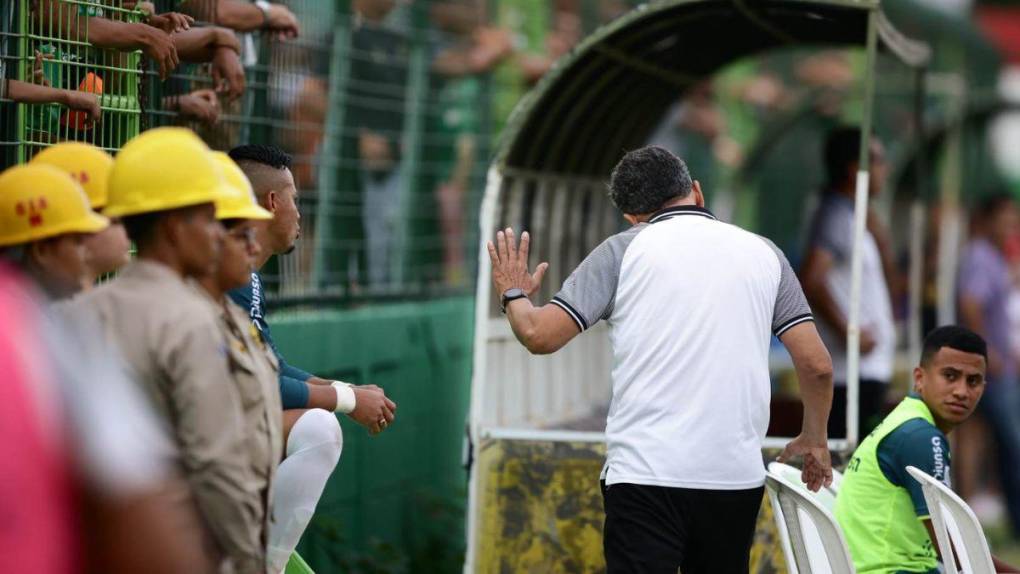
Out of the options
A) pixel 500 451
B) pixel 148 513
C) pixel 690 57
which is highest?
pixel 690 57

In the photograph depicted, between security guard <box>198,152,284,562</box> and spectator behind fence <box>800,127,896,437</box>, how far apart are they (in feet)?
16.2

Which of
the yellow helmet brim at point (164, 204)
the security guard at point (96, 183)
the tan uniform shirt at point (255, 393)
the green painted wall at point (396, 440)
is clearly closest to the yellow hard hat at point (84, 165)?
the security guard at point (96, 183)

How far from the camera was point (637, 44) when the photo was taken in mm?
8234

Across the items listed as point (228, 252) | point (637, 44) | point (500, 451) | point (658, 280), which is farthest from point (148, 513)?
point (637, 44)

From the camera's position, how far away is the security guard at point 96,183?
13.8 feet

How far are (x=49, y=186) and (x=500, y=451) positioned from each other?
3527 millimetres

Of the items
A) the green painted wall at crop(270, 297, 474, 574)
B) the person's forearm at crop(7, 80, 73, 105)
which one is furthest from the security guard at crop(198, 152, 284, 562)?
the green painted wall at crop(270, 297, 474, 574)

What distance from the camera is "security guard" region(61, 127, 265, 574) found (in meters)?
3.58

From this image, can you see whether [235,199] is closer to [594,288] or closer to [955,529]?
[594,288]

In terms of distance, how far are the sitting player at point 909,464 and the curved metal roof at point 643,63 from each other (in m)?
1.89

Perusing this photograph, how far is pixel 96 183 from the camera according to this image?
4.32m

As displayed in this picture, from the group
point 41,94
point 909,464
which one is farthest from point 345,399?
point 909,464

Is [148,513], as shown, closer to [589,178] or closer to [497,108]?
[589,178]

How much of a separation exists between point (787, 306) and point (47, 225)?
8.29ft
